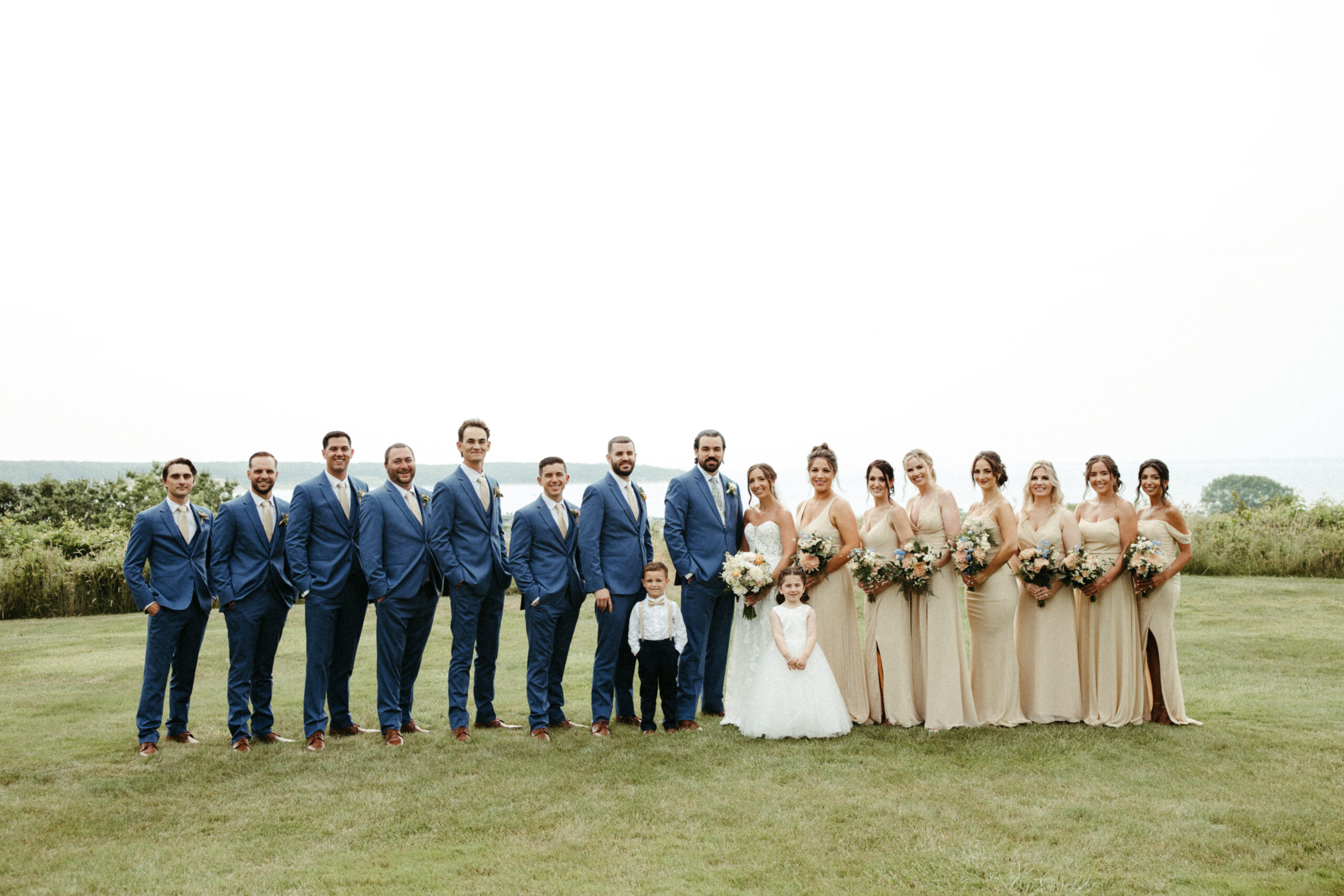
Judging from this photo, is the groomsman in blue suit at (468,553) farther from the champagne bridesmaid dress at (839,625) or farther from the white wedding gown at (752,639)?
the champagne bridesmaid dress at (839,625)

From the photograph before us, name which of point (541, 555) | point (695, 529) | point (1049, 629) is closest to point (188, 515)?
point (541, 555)

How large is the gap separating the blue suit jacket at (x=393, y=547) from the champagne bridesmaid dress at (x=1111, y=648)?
18.2 ft

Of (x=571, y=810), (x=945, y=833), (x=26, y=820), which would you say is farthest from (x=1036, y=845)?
(x=26, y=820)

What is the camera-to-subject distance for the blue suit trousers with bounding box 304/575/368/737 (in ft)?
25.6

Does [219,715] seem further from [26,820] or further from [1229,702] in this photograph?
[1229,702]

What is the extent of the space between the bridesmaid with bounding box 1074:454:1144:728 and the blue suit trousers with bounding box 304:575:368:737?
609 cm

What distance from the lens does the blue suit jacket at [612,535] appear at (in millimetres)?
8070

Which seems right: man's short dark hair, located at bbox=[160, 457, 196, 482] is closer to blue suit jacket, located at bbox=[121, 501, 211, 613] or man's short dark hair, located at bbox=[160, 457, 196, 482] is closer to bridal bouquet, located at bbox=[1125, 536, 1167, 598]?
blue suit jacket, located at bbox=[121, 501, 211, 613]

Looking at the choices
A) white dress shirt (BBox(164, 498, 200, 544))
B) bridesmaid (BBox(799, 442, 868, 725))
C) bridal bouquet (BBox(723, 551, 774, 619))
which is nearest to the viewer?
white dress shirt (BBox(164, 498, 200, 544))

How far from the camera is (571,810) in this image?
5969 mm

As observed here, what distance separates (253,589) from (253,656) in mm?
565

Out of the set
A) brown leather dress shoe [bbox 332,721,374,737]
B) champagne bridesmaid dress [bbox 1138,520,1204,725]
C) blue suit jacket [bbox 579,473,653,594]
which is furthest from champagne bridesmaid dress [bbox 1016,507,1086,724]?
brown leather dress shoe [bbox 332,721,374,737]

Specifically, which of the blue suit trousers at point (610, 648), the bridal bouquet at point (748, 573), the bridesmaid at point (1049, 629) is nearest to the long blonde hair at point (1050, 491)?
the bridesmaid at point (1049, 629)

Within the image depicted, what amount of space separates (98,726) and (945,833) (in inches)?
288
